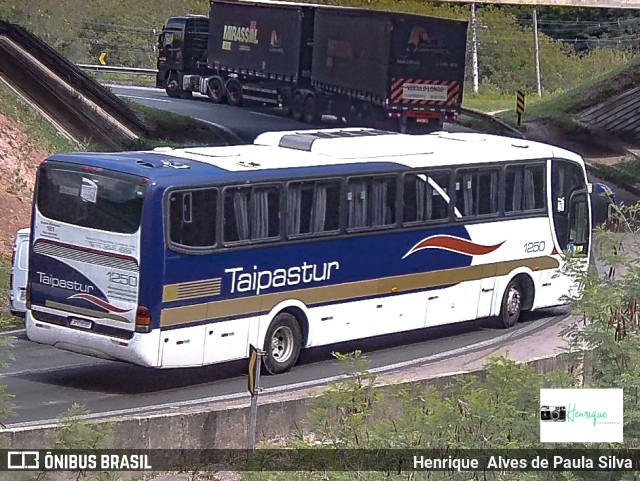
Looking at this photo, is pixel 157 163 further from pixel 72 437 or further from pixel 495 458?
pixel 495 458

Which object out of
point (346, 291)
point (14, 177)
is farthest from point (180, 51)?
point (346, 291)

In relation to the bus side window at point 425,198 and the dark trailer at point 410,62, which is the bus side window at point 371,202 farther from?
the dark trailer at point 410,62

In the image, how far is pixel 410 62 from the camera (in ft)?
139

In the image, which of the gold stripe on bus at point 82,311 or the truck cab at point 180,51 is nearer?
the gold stripe on bus at point 82,311

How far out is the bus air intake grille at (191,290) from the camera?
597 inches

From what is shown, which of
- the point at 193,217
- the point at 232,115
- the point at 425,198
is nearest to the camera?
the point at 193,217

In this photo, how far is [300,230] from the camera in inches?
666

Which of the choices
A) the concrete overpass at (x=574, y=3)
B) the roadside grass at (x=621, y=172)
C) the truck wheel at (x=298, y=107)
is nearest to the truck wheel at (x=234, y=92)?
the truck wheel at (x=298, y=107)

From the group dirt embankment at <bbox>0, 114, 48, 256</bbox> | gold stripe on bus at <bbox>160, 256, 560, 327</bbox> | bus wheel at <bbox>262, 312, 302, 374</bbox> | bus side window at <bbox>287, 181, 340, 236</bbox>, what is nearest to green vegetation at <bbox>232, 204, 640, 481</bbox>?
gold stripe on bus at <bbox>160, 256, 560, 327</bbox>

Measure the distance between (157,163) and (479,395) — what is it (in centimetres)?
684

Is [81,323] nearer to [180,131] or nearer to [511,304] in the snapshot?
[511,304]

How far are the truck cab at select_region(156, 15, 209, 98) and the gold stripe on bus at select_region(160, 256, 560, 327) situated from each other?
35.5 meters

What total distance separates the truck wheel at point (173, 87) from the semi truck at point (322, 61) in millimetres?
42

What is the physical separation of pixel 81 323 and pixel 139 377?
5.25 ft
